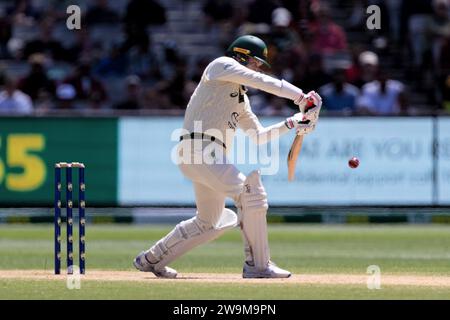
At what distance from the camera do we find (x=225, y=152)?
12047 mm

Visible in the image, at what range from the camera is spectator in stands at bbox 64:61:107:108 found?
23.2 meters

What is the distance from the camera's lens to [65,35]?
81.4 ft

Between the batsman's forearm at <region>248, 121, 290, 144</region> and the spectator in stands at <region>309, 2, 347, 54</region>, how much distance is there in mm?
11901

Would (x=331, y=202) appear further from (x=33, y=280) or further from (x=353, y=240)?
(x=33, y=280)

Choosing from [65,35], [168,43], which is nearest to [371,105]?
[168,43]

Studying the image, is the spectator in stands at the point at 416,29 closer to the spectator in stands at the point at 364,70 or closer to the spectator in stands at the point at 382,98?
the spectator in stands at the point at 364,70

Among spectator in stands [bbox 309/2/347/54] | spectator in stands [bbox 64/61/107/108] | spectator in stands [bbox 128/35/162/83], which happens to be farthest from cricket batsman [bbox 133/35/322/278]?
spectator in stands [bbox 309/2/347/54]

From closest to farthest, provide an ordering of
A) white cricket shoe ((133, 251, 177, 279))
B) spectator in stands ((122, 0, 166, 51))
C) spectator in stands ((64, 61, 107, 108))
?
white cricket shoe ((133, 251, 177, 279)) → spectator in stands ((64, 61, 107, 108)) → spectator in stands ((122, 0, 166, 51))

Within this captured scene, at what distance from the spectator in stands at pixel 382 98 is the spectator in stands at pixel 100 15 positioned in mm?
5012

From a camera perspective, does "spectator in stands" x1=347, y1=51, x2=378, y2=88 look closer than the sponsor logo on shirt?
No

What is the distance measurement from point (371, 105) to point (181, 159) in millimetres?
10529

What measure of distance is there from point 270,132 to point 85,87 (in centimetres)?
1159

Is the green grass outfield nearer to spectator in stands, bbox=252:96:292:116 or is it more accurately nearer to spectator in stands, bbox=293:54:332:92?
spectator in stands, bbox=252:96:292:116

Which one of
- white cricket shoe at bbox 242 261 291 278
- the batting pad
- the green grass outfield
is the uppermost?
the batting pad
